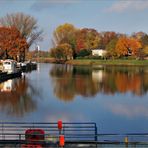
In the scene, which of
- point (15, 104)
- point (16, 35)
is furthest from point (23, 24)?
point (15, 104)

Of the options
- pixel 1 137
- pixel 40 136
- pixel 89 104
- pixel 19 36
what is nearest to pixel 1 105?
pixel 89 104

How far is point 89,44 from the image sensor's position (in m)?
127

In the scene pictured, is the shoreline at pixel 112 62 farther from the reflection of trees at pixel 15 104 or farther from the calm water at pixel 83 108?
the reflection of trees at pixel 15 104

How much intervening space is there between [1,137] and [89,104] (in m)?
13.2

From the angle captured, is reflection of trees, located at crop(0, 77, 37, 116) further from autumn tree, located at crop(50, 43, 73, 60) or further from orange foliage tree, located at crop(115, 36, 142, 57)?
autumn tree, located at crop(50, 43, 73, 60)

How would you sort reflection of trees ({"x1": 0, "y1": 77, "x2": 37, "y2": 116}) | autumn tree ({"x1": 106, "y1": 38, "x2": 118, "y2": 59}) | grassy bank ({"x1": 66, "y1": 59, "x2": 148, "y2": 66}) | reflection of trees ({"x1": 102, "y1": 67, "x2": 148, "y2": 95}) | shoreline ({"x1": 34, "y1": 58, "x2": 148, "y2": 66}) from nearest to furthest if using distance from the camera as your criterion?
reflection of trees ({"x1": 0, "y1": 77, "x2": 37, "y2": 116}) → reflection of trees ({"x1": 102, "y1": 67, "x2": 148, "y2": 95}) → grassy bank ({"x1": 66, "y1": 59, "x2": 148, "y2": 66}) → shoreline ({"x1": 34, "y1": 58, "x2": 148, "y2": 66}) → autumn tree ({"x1": 106, "y1": 38, "x2": 118, "y2": 59})

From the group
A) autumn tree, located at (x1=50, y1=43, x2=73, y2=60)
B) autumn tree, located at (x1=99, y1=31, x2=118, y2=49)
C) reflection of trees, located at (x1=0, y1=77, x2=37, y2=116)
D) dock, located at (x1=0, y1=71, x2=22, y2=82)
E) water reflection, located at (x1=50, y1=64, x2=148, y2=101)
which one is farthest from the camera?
autumn tree, located at (x1=99, y1=31, x2=118, y2=49)

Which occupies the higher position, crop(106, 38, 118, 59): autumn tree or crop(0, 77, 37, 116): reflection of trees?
crop(106, 38, 118, 59): autumn tree

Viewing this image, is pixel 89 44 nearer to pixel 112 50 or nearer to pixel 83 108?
pixel 112 50

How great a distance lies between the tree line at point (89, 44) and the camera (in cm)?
11238

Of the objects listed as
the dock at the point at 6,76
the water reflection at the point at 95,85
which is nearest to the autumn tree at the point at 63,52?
the water reflection at the point at 95,85

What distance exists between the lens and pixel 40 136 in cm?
1331

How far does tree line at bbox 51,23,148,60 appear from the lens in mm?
112375

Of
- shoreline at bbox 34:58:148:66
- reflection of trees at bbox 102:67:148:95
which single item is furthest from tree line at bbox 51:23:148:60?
reflection of trees at bbox 102:67:148:95
